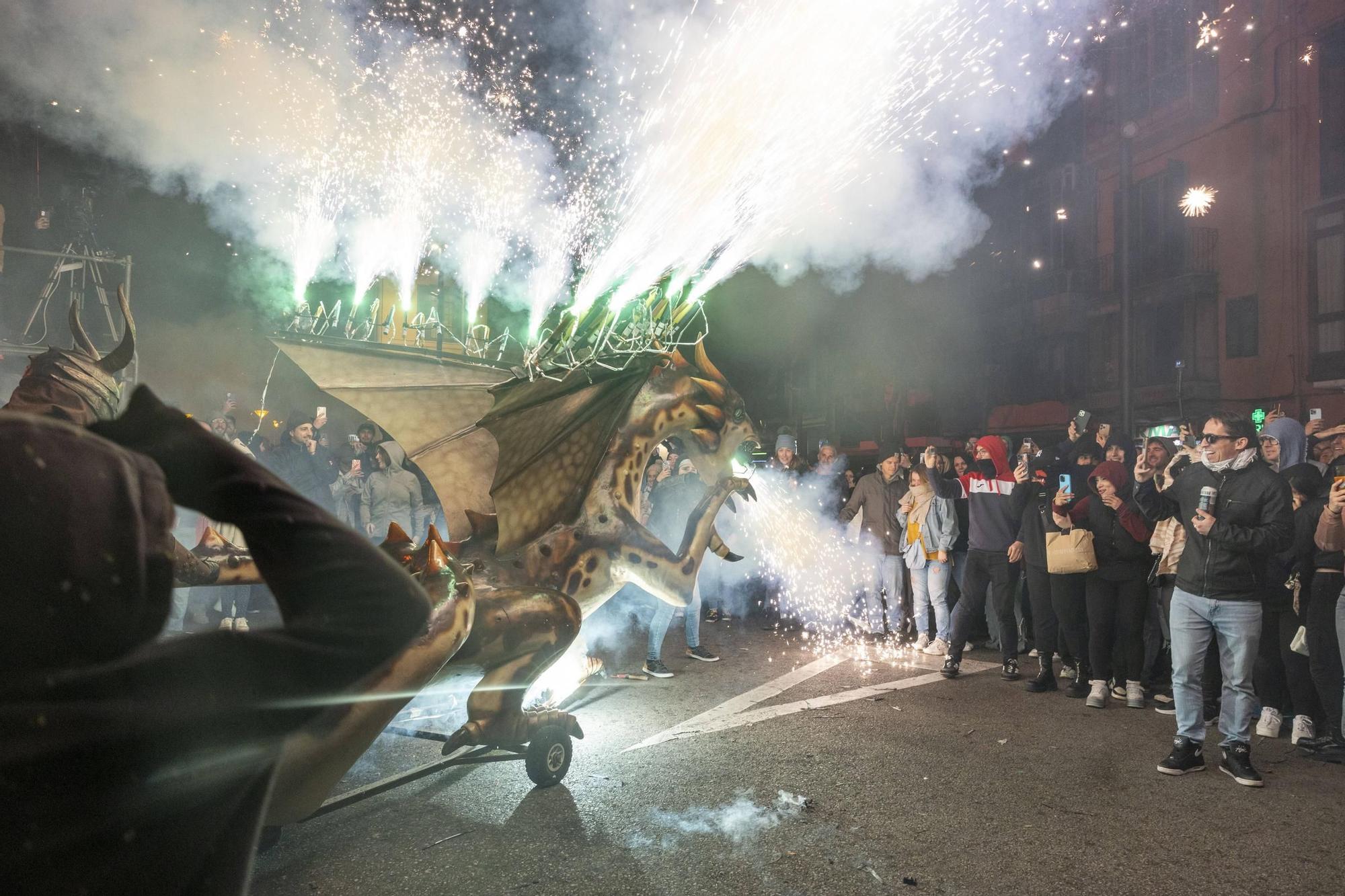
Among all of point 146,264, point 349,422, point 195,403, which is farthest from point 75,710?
point 349,422

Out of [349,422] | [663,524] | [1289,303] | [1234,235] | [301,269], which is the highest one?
[1234,235]

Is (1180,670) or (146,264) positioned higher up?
(146,264)

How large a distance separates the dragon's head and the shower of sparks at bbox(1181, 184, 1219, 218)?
21064 millimetres

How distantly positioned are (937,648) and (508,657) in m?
5.38

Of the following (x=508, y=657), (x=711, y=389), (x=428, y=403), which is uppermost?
(x=711, y=389)

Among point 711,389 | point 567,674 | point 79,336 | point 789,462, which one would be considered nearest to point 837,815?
point 567,674

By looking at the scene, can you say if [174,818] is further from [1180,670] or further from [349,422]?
[349,422]

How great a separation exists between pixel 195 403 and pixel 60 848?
48.9ft

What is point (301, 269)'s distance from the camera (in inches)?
400

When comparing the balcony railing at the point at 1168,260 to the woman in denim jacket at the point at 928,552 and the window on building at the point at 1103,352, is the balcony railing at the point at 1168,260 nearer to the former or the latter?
the window on building at the point at 1103,352

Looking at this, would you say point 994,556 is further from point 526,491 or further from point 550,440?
point 526,491

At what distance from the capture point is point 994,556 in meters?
6.83

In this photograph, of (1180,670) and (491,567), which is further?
(1180,670)

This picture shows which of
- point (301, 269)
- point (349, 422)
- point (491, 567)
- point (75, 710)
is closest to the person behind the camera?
point (75, 710)
